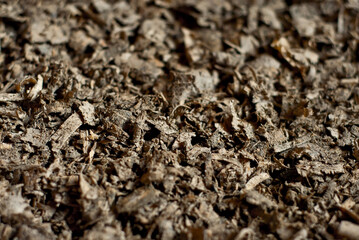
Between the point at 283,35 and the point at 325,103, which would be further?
the point at 283,35

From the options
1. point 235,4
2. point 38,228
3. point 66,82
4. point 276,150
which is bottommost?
point 38,228

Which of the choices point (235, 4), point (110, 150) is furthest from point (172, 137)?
point (235, 4)

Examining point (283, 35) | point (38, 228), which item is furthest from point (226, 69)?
point (38, 228)

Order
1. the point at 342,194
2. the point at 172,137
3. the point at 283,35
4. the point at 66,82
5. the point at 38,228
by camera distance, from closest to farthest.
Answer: the point at 38,228
the point at 342,194
the point at 172,137
the point at 66,82
the point at 283,35

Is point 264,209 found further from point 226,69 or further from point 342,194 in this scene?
point 226,69

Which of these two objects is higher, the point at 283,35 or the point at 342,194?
the point at 283,35

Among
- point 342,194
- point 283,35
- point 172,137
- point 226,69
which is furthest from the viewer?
point 283,35
